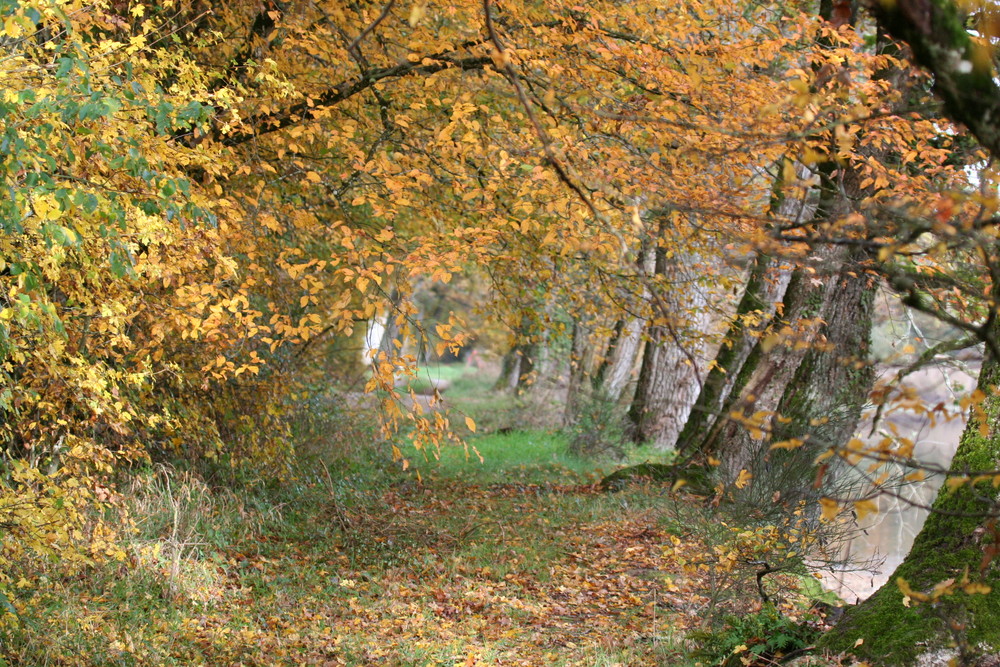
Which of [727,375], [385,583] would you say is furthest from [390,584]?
[727,375]

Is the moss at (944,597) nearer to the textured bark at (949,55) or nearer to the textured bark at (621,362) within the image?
the textured bark at (949,55)

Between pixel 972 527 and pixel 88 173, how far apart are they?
4.91m

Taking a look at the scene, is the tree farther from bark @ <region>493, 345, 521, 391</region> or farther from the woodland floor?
bark @ <region>493, 345, 521, 391</region>

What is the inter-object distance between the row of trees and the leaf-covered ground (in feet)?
1.59

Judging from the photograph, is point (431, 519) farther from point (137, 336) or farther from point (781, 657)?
point (781, 657)

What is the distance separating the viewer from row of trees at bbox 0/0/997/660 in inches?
160

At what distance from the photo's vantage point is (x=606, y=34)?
22.3 feet

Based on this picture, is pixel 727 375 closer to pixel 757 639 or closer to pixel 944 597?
pixel 757 639

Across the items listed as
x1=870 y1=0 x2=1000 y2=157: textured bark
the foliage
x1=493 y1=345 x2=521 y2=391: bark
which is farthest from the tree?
x1=493 y1=345 x2=521 y2=391: bark

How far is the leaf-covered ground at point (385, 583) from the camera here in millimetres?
5457

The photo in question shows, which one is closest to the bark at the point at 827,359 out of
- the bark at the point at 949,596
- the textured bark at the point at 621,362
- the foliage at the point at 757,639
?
the foliage at the point at 757,639

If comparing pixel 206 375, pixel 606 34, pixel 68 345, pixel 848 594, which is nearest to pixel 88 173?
pixel 68 345

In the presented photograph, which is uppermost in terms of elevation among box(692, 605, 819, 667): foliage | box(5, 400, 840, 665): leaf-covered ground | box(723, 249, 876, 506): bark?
box(723, 249, 876, 506): bark

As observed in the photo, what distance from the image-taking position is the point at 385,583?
7121 mm
